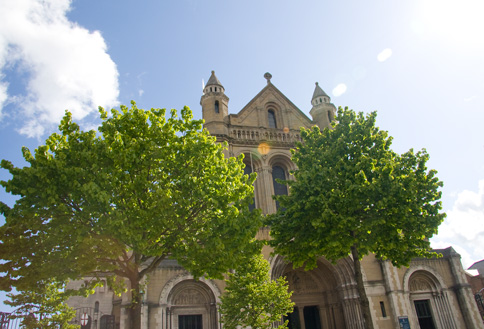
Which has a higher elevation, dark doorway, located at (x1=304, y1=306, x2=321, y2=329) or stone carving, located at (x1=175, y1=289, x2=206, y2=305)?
stone carving, located at (x1=175, y1=289, x2=206, y2=305)

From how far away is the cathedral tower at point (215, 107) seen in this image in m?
27.3

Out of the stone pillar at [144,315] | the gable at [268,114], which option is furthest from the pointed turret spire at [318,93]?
the stone pillar at [144,315]

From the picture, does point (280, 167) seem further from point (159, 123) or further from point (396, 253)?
point (159, 123)

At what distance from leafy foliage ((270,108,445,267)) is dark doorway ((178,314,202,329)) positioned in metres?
8.37

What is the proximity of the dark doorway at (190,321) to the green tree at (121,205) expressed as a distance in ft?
26.5

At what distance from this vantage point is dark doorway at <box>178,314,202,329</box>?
20763mm

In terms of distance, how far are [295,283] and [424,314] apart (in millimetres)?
9027

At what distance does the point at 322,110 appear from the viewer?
3114cm

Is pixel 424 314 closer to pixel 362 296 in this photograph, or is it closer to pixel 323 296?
pixel 323 296

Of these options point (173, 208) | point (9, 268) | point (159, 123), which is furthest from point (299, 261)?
point (9, 268)

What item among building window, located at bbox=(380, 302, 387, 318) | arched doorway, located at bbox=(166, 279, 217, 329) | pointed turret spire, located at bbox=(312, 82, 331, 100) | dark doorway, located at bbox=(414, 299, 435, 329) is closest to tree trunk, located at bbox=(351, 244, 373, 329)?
building window, located at bbox=(380, 302, 387, 318)

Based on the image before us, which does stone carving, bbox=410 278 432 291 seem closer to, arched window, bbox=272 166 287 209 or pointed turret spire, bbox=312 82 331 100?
arched window, bbox=272 166 287 209

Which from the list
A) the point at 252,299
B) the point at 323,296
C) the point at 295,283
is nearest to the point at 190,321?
the point at 252,299

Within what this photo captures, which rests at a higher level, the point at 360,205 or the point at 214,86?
the point at 214,86
